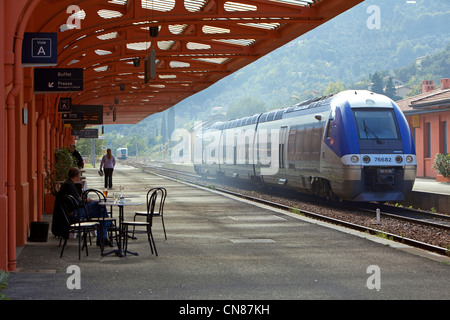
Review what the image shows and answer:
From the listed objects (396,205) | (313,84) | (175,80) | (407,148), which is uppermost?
(313,84)

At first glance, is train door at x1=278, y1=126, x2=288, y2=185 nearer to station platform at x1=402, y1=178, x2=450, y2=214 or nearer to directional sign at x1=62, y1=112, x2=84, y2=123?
station platform at x1=402, y1=178, x2=450, y2=214

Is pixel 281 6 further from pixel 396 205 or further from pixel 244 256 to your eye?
pixel 396 205

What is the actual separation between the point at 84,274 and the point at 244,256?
2.49 metres

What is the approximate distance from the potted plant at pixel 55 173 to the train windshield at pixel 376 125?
25.7 ft

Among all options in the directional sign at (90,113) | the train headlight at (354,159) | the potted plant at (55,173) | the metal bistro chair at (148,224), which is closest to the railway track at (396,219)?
the train headlight at (354,159)

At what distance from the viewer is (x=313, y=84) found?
7662 inches

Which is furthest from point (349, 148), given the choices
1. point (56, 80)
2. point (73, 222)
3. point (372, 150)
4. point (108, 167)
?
point (108, 167)

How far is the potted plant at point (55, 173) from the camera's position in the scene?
16.4 metres

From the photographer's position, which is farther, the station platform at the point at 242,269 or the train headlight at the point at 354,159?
the train headlight at the point at 354,159

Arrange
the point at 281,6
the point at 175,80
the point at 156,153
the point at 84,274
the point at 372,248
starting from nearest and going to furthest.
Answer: the point at 84,274, the point at 372,248, the point at 281,6, the point at 175,80, the point at 156,153

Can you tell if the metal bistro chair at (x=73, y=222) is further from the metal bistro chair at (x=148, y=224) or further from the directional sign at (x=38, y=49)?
the directional sign at (x=38, y=49)

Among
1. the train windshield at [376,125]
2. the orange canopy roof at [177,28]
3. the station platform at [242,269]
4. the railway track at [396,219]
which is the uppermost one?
the orange canopy roof at [177,28]

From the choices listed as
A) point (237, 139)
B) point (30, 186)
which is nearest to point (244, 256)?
point (30, 186)

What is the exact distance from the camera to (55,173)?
17.7 meters
